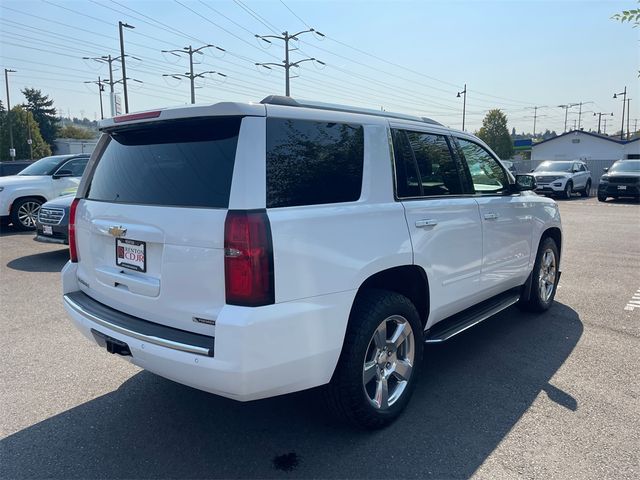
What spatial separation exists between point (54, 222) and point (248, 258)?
23.3 ft

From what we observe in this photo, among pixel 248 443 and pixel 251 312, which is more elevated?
pixel 251 312

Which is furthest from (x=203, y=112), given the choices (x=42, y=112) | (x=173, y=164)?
(x=42, y=112)

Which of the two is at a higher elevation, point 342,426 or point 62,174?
point 62,174

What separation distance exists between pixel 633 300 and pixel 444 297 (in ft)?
12.4

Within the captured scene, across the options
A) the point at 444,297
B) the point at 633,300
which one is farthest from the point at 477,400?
the point at 633,300

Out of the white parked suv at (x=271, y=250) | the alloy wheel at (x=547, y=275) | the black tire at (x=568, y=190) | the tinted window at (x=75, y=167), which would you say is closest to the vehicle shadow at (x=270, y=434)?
the white parked suv at (x=271, y=250)

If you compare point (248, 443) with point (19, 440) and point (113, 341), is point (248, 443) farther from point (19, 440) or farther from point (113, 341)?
point (19, 440)

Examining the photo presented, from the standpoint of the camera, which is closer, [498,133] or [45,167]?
[45,167]

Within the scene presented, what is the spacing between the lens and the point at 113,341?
2902 mm

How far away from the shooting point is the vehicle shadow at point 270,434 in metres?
2.74

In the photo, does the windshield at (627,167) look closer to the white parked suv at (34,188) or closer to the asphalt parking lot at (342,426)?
the asphalt parking lot at (342,426)

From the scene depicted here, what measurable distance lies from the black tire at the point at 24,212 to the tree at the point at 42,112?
78.1 m

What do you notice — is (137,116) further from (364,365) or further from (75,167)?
(75,167)

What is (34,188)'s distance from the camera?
11328mm
